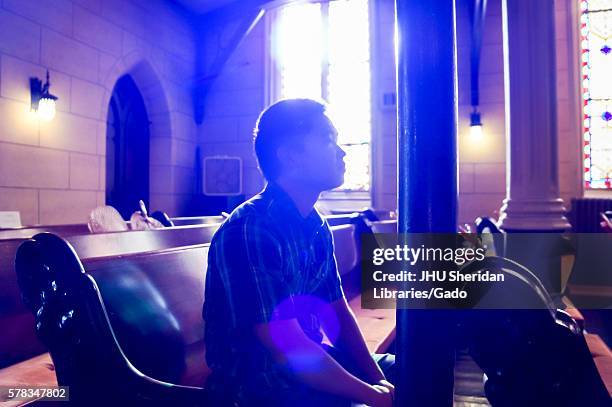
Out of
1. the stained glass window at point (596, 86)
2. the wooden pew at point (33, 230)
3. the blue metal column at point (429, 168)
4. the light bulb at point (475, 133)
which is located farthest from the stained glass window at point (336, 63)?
the blue metal column at point (429, 168)

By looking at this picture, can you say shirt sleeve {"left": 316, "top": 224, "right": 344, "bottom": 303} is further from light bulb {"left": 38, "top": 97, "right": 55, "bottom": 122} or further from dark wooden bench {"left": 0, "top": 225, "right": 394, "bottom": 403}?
light bulb {"left": 38, "top": 97, "right": 55, "bottom": 122}

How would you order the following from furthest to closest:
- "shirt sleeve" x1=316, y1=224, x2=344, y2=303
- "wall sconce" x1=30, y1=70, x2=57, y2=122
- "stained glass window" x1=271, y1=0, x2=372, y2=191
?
"stained glass window" x1=271, y1=0, x2=372, y2=191
"wall sconce" x1=30, y1=70, x2=57, y2=122
"shirt sleeve" x1=316, y1=224, x2=344, y2=303

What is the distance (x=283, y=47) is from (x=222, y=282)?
7.82 meters

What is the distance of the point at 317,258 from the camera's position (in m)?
1.42

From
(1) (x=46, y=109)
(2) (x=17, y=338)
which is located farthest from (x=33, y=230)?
(1) (x=46, y=109)

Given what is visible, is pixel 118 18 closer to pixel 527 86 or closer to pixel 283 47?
pixel 283 47

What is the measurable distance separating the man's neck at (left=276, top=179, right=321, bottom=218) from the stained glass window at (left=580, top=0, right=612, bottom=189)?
22.9 feet

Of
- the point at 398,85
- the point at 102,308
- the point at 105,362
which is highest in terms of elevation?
the point at 398,85

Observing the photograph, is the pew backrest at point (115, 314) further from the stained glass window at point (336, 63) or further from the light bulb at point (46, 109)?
the stained glass window at point (336, 63)

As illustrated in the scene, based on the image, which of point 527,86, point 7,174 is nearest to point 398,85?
point 527,86

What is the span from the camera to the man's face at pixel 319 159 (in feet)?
4.24

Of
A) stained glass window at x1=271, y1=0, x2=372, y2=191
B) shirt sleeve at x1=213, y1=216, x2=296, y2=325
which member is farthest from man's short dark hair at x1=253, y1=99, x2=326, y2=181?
stained glass window at x1=271, y1=0, x2=372, y2=191

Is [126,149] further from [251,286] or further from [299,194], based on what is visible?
[251,286]

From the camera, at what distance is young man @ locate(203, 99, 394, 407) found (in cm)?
111
